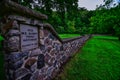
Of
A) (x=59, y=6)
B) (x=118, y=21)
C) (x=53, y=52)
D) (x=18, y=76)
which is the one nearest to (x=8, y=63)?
(x=18, y=76)

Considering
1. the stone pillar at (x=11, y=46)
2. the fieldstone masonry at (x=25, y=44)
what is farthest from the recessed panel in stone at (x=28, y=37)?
the stone pillar at (x=11, y=46)

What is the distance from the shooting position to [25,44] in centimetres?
294

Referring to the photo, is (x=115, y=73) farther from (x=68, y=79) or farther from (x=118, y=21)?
(x=118, y=21)

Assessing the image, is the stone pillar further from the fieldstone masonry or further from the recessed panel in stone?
the recessed panel in stone

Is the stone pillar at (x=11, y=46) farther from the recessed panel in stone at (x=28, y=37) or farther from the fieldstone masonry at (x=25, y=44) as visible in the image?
the recessed panel in stone at (x=28, y=37)

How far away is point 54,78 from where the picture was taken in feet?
15.3

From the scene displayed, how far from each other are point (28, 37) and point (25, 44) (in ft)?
0.70

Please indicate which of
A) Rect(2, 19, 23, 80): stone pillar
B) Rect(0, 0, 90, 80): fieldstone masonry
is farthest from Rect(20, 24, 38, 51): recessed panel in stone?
Rect(2, 19, 23, 80): stone pillar

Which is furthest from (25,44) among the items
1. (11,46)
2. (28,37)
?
(11,46)

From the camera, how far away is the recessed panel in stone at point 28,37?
2.86 meters

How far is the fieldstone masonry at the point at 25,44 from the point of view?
2506mm

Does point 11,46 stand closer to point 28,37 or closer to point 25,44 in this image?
point 25,44

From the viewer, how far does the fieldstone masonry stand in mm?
2506

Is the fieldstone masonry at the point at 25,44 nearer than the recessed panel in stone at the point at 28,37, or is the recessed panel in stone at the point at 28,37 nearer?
the fieldstone masonry at the point at 25,44
